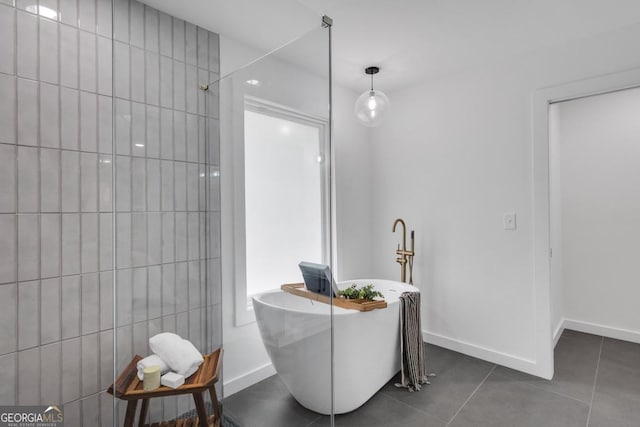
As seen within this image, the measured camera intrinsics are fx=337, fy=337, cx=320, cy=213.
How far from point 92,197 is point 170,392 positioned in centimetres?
93

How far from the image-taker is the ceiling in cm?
168

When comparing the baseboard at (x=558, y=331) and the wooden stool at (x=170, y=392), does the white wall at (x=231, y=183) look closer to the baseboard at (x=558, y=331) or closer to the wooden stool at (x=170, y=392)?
the wooden stool at (x=170, y=392)

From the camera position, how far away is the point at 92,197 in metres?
1.55

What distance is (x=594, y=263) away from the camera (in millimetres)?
3215

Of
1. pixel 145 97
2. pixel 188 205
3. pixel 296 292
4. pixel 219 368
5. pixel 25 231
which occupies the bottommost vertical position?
pixel 219 368

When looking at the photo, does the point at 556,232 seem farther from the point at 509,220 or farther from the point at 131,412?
the point at 131,412

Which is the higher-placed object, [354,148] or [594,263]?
[354,148]

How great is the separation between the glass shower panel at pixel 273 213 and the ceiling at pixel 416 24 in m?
0.25

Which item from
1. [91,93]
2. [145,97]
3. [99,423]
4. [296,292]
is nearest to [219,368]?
[296,292]

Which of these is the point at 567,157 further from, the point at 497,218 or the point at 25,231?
the point at 25,231

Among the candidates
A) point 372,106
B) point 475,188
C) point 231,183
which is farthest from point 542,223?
point 231,183

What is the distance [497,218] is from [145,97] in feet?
8.10

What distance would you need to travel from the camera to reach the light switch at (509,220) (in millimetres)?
2518

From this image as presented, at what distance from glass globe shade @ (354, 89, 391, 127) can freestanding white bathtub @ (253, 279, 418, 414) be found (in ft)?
4.22
